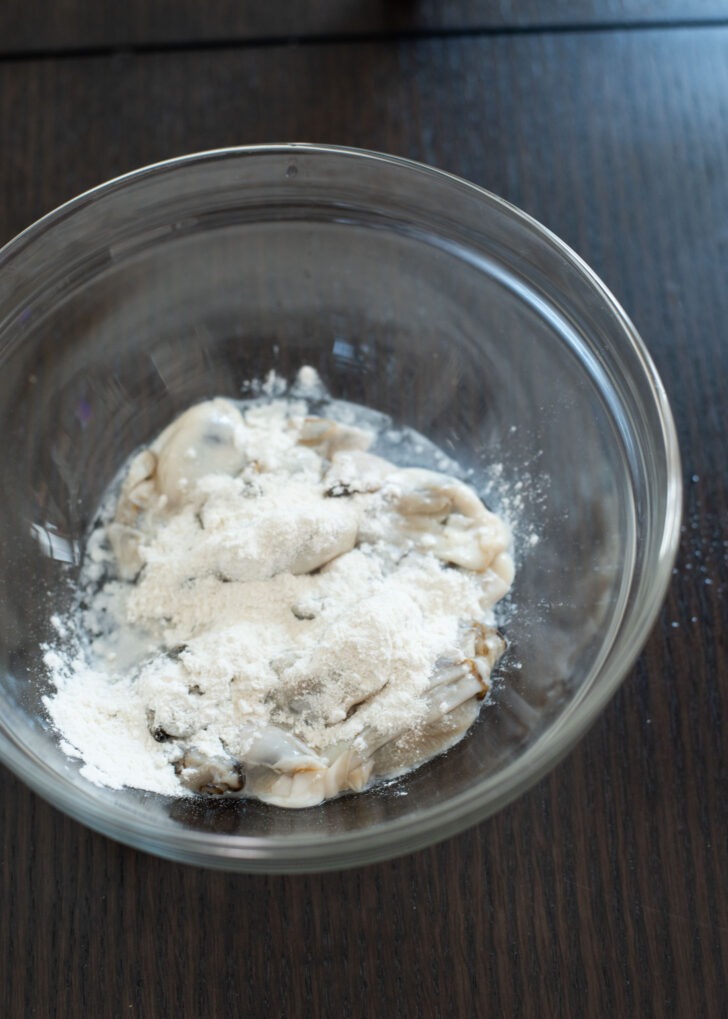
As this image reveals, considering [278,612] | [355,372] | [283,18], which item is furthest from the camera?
[283,18]

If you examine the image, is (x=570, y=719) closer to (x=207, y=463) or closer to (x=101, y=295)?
(x=207, y=463)

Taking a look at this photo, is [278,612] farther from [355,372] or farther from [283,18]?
[283,18]

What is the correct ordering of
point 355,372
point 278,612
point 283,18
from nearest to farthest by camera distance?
point 278,612 → point 355,372 → point 283,18

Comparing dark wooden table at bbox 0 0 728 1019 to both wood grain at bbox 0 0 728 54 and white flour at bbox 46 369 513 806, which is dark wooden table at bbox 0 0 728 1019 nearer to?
wood grain at bbox 0 0 728 54

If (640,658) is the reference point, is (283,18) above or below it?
above

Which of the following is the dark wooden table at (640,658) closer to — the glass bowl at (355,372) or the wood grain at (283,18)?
the wood grain at (283,18)

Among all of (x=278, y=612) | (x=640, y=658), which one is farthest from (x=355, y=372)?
(x=640, y=658)

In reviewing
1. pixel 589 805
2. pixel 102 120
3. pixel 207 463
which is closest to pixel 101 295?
pixel 207 463
